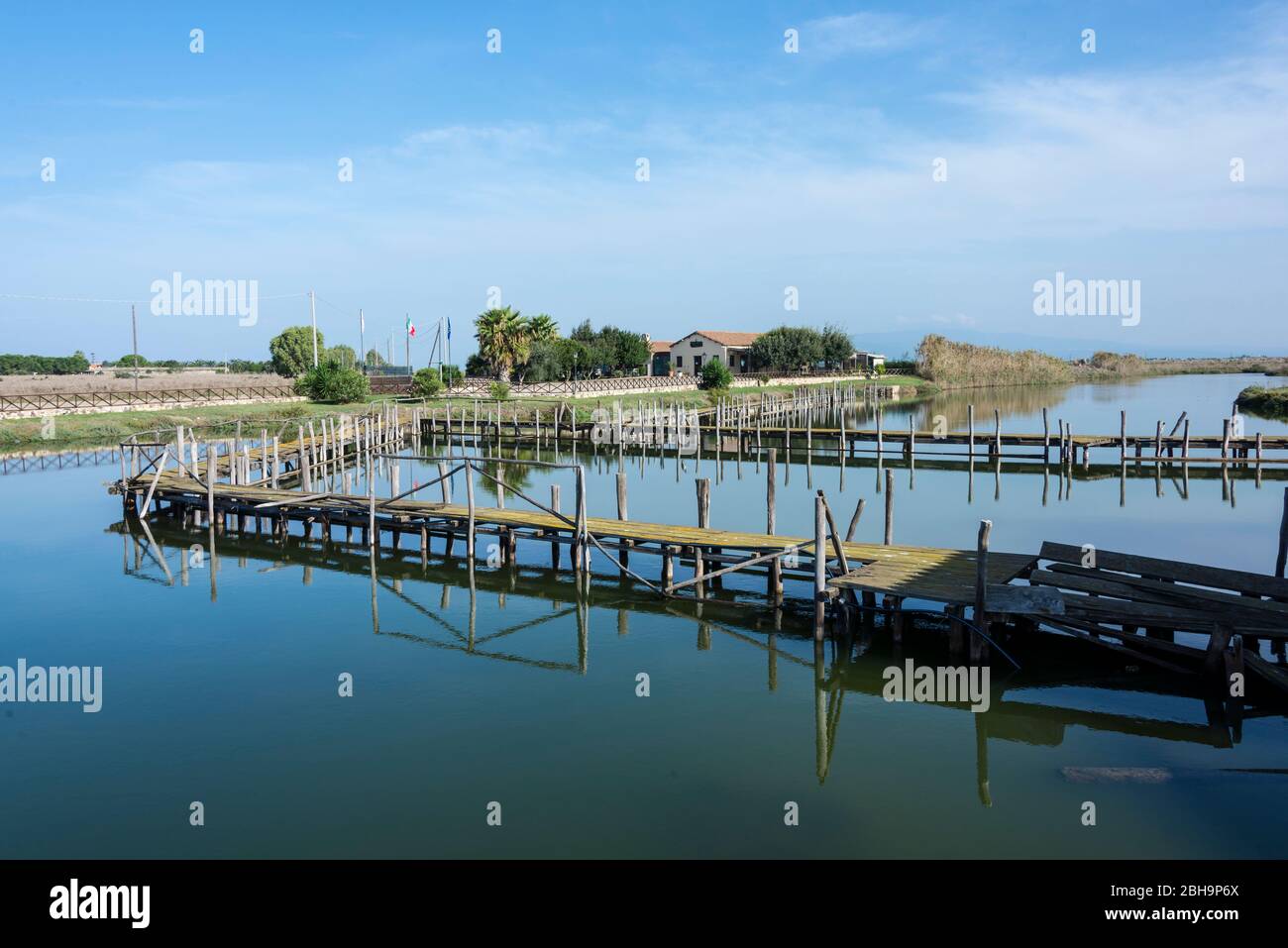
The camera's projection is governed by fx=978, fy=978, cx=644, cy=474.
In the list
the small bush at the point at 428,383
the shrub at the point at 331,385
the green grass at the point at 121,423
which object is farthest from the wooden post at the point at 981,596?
the small bush at the point at 428,383

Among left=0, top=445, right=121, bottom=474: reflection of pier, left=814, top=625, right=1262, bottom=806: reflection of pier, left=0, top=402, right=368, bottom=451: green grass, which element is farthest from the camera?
left=0, top=402, right=368, bottom=451: green grass

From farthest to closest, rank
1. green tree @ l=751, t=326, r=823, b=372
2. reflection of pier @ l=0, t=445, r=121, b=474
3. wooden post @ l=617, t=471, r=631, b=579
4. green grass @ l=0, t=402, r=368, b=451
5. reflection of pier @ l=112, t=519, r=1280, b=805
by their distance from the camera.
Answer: green tree @ l=751, t=326, r=823, b=372, green grass @ l=0, t=402, r=368, b=451, reflection of pier @ l=0, t=445, r=121, b=474, wooden post @ l=617, t=471, r=631, b=579, reflection of pier @ l=112, t=519, r=1280, b=805

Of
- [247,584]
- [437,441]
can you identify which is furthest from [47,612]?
[437,441]

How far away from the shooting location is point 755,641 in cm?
1642

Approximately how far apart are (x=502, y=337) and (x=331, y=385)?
1467cm

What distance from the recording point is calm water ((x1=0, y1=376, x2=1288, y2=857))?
33.1 ft

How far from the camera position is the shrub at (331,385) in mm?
57094

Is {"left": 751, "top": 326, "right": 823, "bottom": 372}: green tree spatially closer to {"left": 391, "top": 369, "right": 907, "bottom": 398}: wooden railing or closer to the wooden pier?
{"left": 391, "top": 369, "right": 907, "bottom": 398}: wooden railing

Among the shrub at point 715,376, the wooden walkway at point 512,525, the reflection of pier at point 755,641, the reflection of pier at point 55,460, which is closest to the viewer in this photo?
the reflection of pier at point 755,641

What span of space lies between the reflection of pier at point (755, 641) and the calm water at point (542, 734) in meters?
0.07

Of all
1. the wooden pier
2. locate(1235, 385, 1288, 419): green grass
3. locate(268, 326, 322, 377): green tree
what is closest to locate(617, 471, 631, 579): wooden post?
the wooden pier

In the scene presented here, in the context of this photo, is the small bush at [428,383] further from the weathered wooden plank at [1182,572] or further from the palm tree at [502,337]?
the weathered wooden plank at [1182,572]

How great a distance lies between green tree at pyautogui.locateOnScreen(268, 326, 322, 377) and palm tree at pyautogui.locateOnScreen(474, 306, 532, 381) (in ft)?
138
